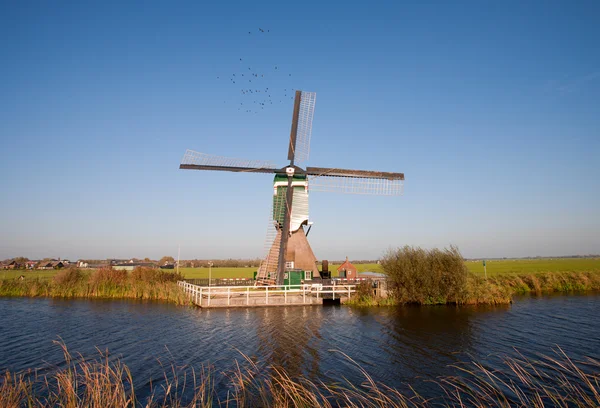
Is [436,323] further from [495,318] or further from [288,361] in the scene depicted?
[288,361]

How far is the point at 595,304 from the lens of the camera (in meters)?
21.1

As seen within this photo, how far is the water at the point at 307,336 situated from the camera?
1049 cm

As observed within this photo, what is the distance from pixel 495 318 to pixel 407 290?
545 centimetres

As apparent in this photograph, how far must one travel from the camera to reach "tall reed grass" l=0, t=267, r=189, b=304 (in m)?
26.2

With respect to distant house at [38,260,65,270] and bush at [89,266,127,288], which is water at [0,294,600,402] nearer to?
bush at [89,266,127,288]

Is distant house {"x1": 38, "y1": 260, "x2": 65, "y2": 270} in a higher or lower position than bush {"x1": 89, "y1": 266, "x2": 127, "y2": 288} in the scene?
lower

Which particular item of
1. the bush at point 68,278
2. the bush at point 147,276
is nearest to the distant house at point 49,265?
the bush at point 68,278

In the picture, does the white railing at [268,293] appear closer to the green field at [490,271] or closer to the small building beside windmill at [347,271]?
the green field at [490,271]

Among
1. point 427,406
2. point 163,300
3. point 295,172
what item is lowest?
point 163,300

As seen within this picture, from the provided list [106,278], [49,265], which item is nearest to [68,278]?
[106,278]

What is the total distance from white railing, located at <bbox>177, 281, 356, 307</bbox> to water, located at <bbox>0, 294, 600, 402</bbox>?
1.40 metres

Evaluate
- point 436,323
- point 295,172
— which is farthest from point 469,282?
point 295,172

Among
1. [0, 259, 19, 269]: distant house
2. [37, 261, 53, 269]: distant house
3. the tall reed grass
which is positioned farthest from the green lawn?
[0, 259, 19, 269]: distant house

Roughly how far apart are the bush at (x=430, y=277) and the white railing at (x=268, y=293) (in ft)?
11.3
